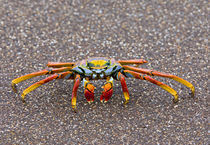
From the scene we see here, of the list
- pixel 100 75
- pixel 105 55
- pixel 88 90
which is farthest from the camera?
pixel 105 55

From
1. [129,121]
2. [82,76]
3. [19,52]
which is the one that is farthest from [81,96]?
[19,52]

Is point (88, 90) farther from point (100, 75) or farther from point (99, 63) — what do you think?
point (99, 63)

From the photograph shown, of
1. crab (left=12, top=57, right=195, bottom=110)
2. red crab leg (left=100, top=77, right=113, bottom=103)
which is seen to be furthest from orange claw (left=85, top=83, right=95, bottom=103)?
red crab leg (left=100, top=77, right=113, bottom=103)

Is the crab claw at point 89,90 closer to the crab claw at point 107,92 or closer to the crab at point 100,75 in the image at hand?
the crab at point 100,75

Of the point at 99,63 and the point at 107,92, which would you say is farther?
the point at 99,63

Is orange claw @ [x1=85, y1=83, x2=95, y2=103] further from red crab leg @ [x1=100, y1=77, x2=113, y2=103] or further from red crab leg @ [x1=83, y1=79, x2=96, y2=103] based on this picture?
red crab leg @ [x1=100, y1=77, x2=113, y2=103]

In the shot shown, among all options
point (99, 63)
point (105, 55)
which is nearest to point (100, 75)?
point (99, 63)

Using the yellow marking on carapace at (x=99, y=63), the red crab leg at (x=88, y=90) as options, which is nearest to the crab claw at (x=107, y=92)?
the red crab leg at (x=88, y=90)

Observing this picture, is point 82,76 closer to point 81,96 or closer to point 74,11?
point 81,96
